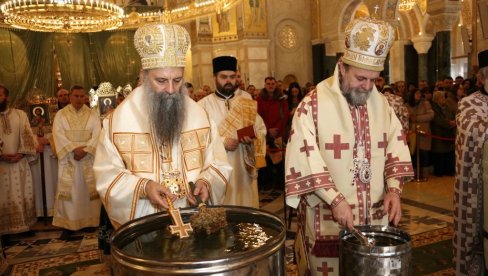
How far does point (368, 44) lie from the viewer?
2.27m

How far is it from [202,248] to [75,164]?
15.2ft

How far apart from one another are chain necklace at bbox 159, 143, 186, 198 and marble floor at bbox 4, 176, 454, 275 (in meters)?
2.28

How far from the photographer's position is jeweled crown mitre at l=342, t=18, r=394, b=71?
7.45 ft

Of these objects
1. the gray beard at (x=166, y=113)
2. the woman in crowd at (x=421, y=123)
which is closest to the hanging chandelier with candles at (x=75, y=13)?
the woman in crowd at (x=421, y=123)

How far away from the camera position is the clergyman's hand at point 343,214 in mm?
2054

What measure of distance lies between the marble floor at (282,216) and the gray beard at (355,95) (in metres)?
2.43

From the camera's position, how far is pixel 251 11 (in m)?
16.2

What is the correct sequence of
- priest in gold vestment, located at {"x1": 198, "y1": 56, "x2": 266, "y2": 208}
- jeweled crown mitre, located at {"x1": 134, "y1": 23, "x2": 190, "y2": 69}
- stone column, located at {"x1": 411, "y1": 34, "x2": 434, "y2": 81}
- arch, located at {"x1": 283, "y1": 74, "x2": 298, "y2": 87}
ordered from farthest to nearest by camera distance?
arch, located at {"x1": 283, "y1": 74, "x2": 298, "y2": 87} < stone column, located at {"x1": 411, "y1": 34, "x2": 434, "y2": 81} < priest in gold vestment, located at {"x1": 198, "y1": 56, "x2": 266, "y2": 208} < jeweled crown mitre, located at {"x1": 134, "y1": 23, "x2": 190, "y2": 69}

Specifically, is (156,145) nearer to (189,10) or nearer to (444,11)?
(444,11)

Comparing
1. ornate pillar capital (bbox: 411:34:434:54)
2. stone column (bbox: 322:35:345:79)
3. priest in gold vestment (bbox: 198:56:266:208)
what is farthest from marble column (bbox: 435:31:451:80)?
priest in gold vestment (bbox: 198:56:266:208)

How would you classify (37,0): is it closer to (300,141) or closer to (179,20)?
(179,20)

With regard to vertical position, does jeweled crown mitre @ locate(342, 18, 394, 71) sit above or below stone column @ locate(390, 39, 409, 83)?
below

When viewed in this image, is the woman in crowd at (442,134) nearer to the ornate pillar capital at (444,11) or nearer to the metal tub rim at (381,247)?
the ornate pillar capital at (444,11)

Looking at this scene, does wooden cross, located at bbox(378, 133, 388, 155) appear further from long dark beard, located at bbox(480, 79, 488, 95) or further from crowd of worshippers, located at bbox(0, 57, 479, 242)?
crowd of worshippers, located at bbox(0, 57, 479, 242)
